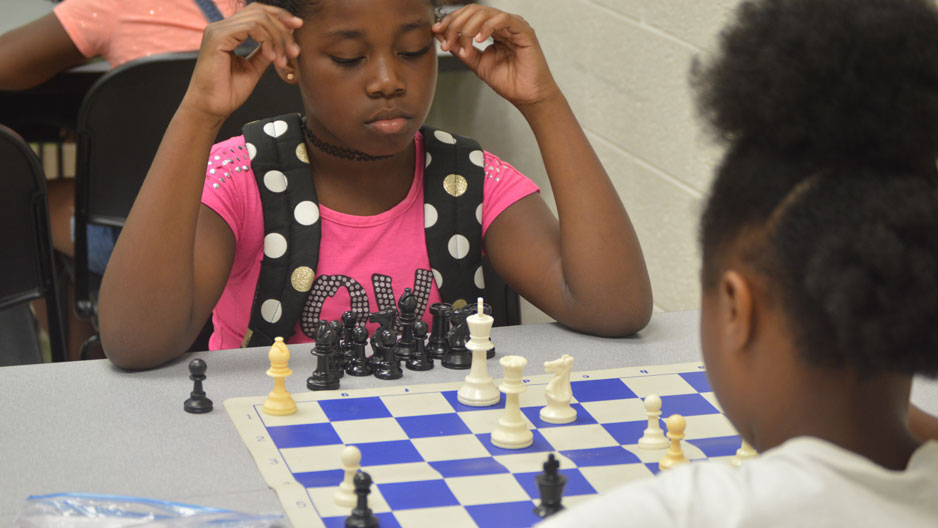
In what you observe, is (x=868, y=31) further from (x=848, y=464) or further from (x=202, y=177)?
(x=202, y=177)

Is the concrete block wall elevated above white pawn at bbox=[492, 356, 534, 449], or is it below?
above

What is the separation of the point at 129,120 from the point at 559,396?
4.24 feet

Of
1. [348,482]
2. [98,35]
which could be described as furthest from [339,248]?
[98,35]

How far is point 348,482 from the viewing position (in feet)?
3.46

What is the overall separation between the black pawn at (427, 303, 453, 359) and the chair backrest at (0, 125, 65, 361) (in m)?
0.90

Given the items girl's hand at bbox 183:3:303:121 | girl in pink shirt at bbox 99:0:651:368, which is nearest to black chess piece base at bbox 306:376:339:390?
girl in pink shirt at bbox 99:0:651:368

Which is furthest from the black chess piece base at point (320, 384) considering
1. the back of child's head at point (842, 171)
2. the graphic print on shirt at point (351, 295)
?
the back of child's head at point (842, 171)

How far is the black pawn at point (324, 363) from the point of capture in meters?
1.37

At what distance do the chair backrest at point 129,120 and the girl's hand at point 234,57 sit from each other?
1.56 ft

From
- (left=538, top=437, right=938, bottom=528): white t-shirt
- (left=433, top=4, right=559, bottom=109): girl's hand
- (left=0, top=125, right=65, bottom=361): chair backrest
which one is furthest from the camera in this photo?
(left=0, top=125, right=65, bottom=361): chair backrest

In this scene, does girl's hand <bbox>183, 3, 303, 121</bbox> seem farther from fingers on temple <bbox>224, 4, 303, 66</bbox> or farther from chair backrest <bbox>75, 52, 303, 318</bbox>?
chair backrest <bbox>75, 52, 303, 318</bbox>

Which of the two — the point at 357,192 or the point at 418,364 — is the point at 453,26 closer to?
the point at 357,192

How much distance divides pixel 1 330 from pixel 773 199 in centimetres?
182

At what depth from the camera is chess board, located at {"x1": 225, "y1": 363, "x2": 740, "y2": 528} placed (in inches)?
41.6
